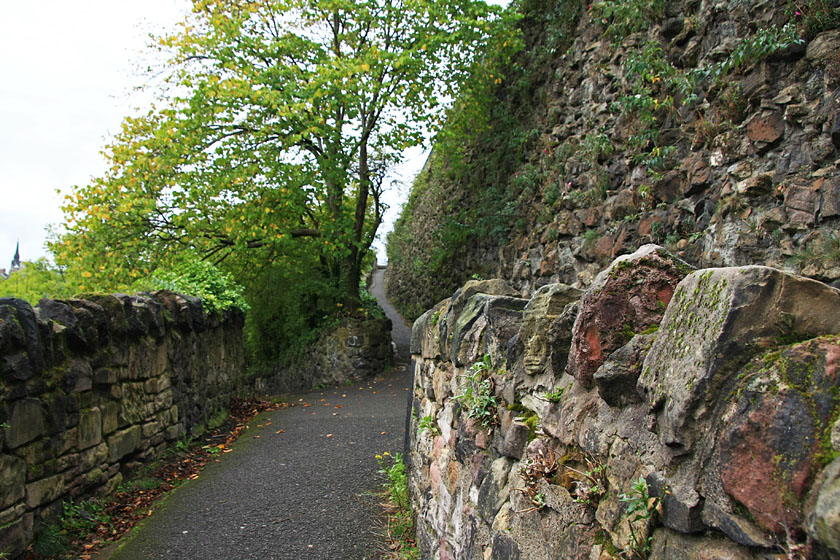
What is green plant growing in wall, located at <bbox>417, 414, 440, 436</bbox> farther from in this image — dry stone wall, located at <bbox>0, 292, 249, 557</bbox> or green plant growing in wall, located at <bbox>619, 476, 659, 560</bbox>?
dry stone wall, located at <bbox>0, 292, 249, 557</bbox>

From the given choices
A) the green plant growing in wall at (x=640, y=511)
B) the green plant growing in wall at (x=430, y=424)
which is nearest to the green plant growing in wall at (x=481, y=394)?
the green plant growing in wall at (x=430, y=424)

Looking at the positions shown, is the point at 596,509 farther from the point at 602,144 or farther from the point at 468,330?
the point at 602,144

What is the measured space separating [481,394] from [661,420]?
138 cm

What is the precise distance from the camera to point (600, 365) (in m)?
1.73

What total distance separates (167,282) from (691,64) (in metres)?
7.19

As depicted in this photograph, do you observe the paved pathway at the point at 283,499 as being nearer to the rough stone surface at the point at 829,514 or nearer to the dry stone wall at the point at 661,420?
the dry stone wall at the point at 661,420

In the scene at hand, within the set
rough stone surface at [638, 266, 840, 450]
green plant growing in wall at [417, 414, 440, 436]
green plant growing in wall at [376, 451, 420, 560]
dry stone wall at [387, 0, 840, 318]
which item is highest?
dry stone wall at [387, 0, 840, 318]

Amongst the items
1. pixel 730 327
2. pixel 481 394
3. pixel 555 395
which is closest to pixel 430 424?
pixel 481 394

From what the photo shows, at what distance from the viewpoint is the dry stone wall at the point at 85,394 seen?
12.6ft

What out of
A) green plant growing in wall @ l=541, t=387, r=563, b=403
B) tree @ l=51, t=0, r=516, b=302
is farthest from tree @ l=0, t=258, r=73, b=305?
green plant growing in wall @ l=541, t=387, r=563, b=403

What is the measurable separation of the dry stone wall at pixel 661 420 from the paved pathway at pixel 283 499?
2191 millimetres

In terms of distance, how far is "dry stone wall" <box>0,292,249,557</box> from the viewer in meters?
3.83

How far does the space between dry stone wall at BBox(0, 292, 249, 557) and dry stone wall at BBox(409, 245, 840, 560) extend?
3076 mm

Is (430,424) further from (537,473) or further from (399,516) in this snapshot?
(537,473)
